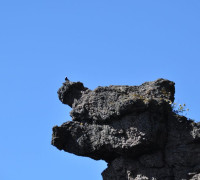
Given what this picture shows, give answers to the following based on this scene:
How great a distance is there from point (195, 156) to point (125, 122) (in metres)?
4.08

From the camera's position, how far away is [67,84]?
27391mm

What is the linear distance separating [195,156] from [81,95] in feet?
25.3

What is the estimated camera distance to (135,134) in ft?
77.0

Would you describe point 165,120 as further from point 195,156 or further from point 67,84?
point 67,84

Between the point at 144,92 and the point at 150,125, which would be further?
the point at 144,92

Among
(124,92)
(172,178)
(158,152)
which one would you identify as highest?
(124,92)

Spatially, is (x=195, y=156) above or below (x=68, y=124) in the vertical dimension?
below

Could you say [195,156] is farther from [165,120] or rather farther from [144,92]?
[144,92]

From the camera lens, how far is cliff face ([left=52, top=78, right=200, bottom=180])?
23359 millimetres

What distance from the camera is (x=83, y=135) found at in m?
25.1

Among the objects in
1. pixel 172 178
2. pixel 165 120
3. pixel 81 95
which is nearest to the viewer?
pixel 172 178

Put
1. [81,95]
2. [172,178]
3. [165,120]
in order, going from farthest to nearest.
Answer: [81,95]
[165,120]
[172,178]

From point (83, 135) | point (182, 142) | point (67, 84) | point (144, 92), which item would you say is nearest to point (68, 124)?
point (83, 135)

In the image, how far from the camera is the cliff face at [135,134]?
2336 centimetres
